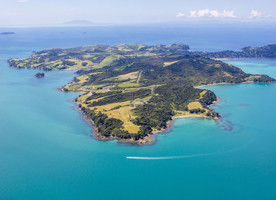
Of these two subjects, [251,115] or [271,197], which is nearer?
[271,197]

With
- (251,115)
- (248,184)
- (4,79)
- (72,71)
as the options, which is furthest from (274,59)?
(4,79)

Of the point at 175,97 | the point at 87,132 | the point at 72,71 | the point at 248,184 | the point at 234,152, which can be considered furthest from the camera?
the point at 72,71

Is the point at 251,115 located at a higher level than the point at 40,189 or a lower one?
higher

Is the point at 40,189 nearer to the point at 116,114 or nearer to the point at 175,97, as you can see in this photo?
the point at 116,114

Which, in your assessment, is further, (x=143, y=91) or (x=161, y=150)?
(x=143, y=91)

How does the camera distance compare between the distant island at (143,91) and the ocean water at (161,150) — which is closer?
→ the ocean water at (161,150)

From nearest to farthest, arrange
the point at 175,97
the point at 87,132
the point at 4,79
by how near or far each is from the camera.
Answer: the point at 87,132 → the point at 175,97 → the point at 4,79

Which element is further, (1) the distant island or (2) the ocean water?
(1) the distant island
